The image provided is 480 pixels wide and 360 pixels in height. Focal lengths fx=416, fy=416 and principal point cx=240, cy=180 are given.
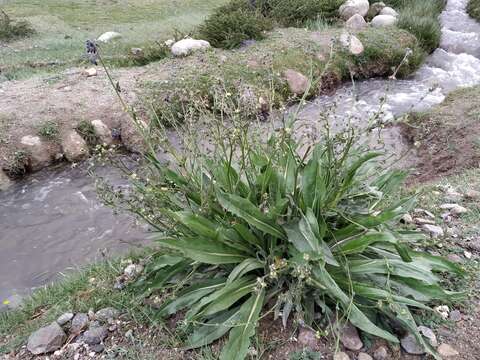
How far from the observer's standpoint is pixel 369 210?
2688 millimetres

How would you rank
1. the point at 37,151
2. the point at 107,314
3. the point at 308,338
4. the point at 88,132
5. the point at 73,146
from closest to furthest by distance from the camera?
the point at 308,338 → the point at 107,314 → the point at 37,151 → the point at 73,146 → the point at 88,132

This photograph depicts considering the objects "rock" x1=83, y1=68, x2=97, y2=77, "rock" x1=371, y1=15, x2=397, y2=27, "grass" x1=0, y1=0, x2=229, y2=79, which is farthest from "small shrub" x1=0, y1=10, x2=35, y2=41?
"rock" x1=371, y1=15, x2=397, y2=27

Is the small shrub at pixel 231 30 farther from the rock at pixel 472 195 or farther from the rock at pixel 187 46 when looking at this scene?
the rock at pixel 472 195

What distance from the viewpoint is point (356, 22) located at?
11.5m

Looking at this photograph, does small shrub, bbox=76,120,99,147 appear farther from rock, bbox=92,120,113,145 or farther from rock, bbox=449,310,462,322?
rock, bbox=449,310,462,322

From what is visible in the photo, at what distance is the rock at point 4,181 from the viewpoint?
250 inches

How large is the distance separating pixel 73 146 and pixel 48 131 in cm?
49

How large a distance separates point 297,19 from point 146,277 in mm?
11139

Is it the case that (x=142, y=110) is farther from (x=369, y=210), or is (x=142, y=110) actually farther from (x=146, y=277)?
(x=369, y=210)

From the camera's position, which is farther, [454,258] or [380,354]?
[454,258]

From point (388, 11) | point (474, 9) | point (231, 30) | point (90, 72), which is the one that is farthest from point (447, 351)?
point (474, 9)

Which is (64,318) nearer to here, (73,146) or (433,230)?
(433,230)

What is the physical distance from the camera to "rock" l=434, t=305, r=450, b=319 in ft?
7.93

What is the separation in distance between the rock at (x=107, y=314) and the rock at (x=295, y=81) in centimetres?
644
